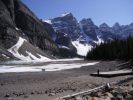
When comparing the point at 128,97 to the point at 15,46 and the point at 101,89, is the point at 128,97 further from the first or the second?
the point at 15,46

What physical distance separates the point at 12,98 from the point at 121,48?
273ft

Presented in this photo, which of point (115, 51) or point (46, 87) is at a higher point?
point (115, 51)

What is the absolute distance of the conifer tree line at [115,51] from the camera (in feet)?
309

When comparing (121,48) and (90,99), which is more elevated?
(121,48)

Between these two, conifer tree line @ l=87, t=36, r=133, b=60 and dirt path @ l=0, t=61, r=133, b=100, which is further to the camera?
conifer tree line @ l=87, t=36, r=133, b=60

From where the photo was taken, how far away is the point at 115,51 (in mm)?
108438

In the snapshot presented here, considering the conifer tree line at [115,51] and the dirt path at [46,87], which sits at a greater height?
the conifer tree line at [115,51]

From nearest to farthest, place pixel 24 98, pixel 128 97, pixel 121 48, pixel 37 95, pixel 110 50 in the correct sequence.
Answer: pixel 128 97 → pixel 24 98 → pixel 37 95 → pixel 121 48 → pixel 110 50

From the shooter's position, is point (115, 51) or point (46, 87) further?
point (115, 51)

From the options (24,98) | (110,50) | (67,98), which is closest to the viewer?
(67,98)

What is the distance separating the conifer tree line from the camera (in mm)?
94125

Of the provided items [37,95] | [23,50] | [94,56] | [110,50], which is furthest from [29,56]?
[37,95]

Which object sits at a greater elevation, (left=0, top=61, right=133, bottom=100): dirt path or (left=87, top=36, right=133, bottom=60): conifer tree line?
(left=87, top=36, right=133, bottom=60): conifer tree line

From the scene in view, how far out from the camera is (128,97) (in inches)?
747
